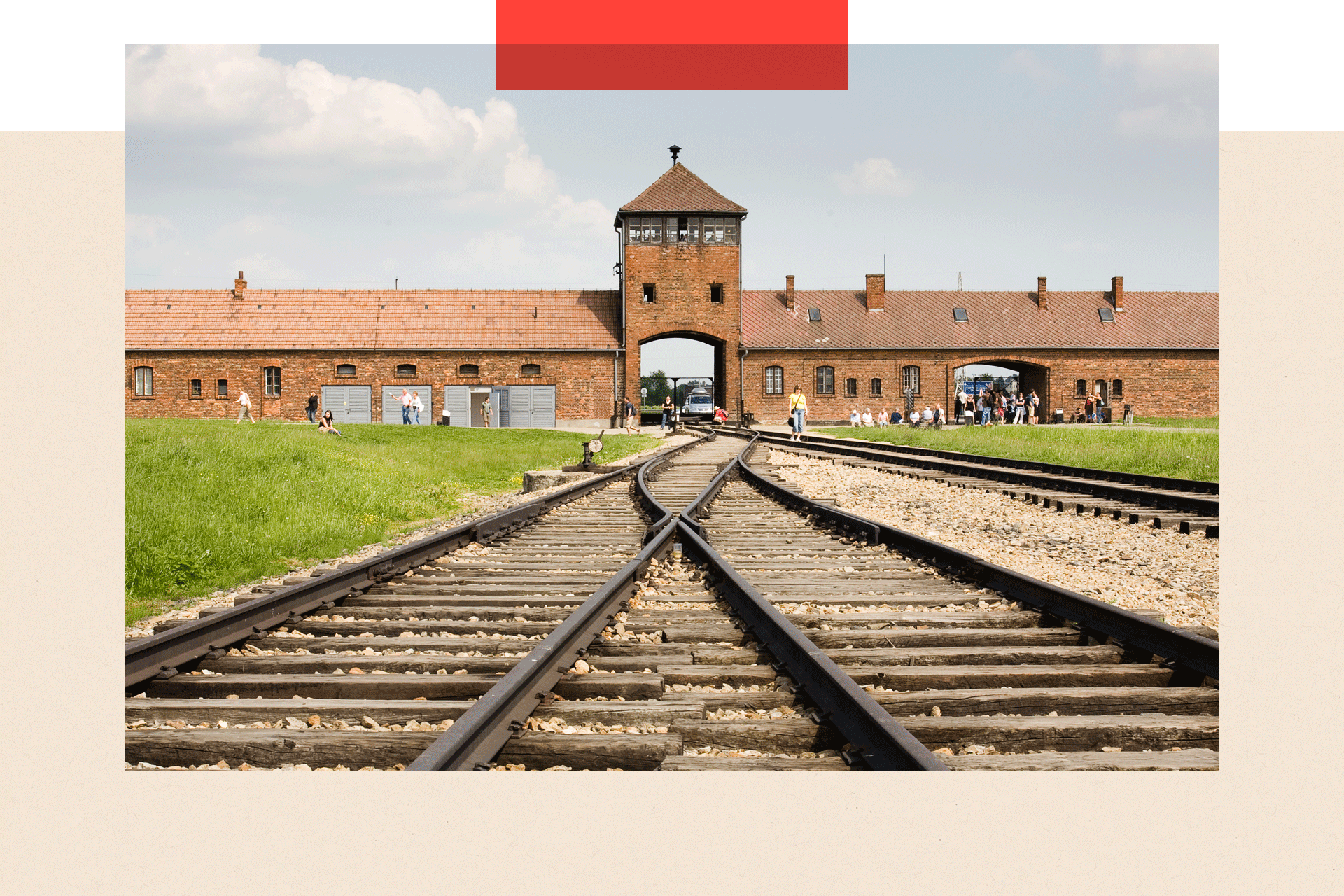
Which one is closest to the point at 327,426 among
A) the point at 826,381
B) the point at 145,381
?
the point at 145,381

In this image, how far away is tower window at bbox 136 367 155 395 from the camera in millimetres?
44375

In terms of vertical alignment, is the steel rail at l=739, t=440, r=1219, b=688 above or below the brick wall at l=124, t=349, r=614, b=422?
below

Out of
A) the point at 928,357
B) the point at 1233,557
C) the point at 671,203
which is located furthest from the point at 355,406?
the point at 1233,557

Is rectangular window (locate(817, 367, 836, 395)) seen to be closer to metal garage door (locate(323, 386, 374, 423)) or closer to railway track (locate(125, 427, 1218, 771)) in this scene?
metal garage door (locate(323, 386, 374, 423))

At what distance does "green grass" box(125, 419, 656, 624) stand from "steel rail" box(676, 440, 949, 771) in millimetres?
3546

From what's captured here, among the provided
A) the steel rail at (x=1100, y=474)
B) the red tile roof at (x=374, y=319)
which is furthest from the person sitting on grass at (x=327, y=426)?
the red tile roof at (x=374, y=319)

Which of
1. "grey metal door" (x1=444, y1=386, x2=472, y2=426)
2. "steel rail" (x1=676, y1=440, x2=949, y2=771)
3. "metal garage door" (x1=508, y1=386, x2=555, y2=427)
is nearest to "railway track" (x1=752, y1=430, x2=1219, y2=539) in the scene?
"steel rail" (x1=676, y1=440, x2=949, y2=771)

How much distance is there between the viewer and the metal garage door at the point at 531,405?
4428cm

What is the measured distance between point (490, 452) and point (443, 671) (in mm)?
18928

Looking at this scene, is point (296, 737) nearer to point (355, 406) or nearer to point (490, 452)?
point (490, 452)

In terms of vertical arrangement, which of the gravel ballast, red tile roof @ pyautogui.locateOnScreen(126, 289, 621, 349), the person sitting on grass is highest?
red tile roof @ pyautogui.locateOnScreen(126, 289, 621, 349)

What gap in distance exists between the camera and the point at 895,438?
27750 millimetres

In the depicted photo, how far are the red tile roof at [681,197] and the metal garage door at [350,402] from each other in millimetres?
15306

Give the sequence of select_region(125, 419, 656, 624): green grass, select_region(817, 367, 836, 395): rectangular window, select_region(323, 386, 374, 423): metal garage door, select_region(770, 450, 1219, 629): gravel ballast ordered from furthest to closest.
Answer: select_region(817, 367, 836, 395): rectangular window
select_region(323, 386, 374, 423): metal garage door
select_region(125, 419, 656, 624): green grass
select_region(770, 450, 1219, 629): gravel ballast
